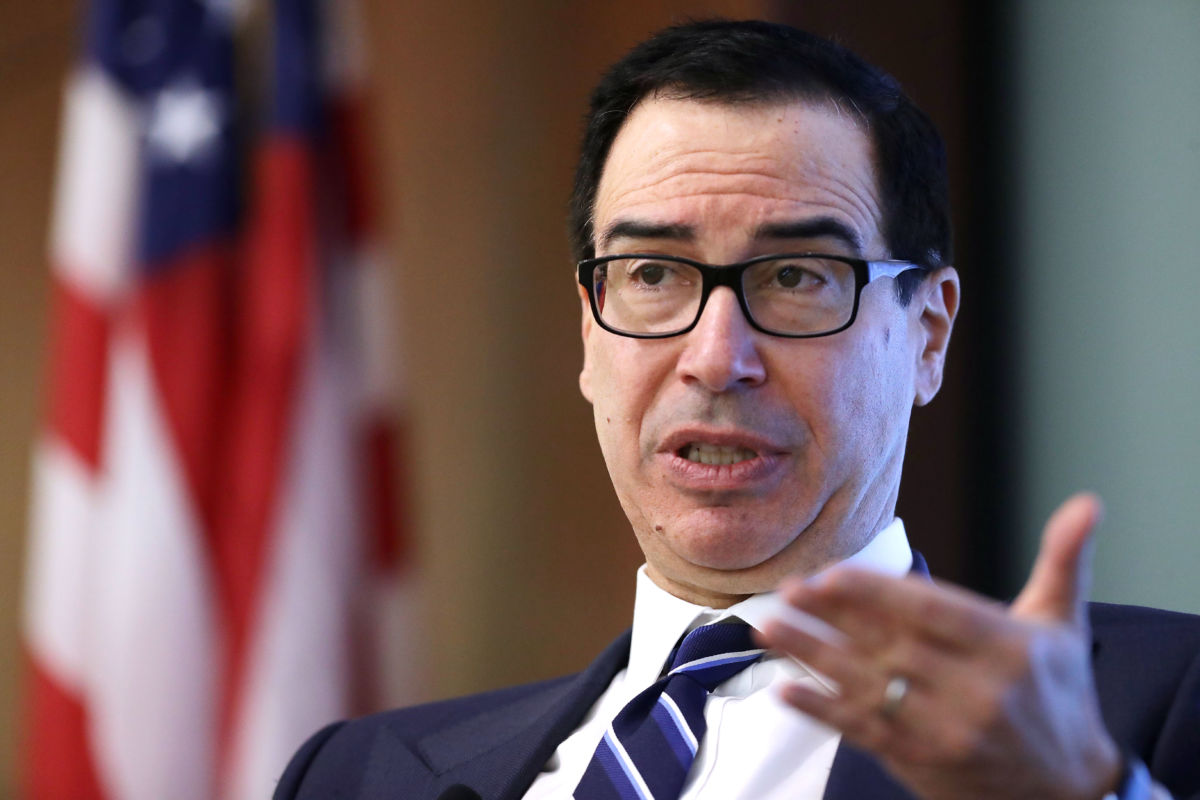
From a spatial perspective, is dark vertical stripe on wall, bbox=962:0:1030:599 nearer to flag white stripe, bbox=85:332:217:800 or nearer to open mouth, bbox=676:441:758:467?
open mouth, bbox=676:441:758:467

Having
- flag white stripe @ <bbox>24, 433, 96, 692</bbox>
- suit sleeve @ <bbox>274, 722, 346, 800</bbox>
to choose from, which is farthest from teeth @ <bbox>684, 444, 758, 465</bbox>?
flag white stripe @ <bbox>24, 433, 96, 692</bbox>

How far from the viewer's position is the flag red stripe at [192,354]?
279cm

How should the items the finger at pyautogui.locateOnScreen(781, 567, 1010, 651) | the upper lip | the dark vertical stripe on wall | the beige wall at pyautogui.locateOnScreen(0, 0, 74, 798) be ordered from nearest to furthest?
the finger at pyautogui.locateOnScreen(781, 567, 1010, 651), the upper lip, the dark vertical stripe on wall, the beige wall at pyautogui.locateOnScreen(0, 0, 74, 798)

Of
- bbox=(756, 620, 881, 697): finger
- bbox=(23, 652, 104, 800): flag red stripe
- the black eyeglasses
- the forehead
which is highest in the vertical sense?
the forehead

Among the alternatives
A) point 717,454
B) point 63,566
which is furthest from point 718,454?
point 63,566

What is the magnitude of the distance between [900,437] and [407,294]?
2179 mm

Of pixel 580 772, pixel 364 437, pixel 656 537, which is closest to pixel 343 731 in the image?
pixel 580 772

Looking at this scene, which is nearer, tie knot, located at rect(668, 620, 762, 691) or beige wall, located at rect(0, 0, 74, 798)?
tie knot, located at rect(668, 620, 762, 691)

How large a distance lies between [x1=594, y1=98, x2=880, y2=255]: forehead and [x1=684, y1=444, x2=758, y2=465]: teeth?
0.77ft

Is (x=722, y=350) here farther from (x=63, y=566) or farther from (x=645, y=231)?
(x=63, y=566)

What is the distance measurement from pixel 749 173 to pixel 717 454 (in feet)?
1.08

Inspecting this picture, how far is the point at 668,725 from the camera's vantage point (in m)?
1.34

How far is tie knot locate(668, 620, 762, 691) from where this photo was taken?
1.37 m

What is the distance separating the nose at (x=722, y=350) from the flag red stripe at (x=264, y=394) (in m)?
1.67
